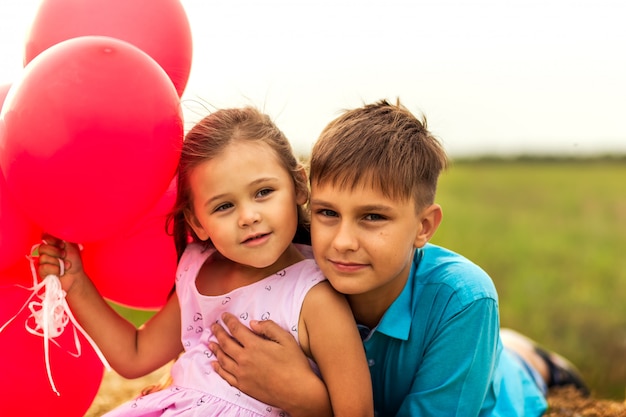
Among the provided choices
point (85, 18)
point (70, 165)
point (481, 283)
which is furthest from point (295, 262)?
Result: point (85, 18)

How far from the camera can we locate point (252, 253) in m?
2.03

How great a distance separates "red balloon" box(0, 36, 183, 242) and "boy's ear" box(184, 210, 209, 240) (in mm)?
270

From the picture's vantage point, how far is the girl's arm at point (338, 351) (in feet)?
6.48

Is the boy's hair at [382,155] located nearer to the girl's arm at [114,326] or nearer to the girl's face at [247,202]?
the girl's face at [247,202]

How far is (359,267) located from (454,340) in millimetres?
362

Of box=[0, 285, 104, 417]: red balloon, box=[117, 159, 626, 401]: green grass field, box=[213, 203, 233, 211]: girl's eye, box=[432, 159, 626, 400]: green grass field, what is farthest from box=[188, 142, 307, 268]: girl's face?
box=[117, 159, 626, 401]: green grass field

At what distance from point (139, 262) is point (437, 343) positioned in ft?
3.12

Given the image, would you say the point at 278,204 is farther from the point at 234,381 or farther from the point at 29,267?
the point at 29,267

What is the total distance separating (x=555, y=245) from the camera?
20.1 ft

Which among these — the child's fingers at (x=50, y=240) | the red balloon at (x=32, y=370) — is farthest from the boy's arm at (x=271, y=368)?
the child's fingers at (x=50, y=240)

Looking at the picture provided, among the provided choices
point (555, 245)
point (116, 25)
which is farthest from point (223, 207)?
point (555, 245)

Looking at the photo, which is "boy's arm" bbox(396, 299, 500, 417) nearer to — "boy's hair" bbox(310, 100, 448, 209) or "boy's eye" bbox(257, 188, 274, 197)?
"boy's hair" bbox(310, 100, 448, 209)

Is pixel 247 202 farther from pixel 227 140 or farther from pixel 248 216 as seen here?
pixel 227 140

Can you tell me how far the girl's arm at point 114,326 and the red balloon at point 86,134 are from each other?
24 centimetres
